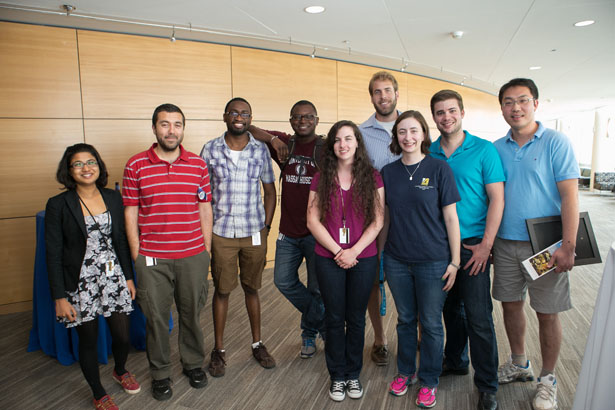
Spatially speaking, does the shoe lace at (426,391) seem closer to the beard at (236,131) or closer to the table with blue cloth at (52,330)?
the beard at (236,131)

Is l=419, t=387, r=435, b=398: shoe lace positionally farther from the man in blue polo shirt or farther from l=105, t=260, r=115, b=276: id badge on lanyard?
l=105, t=260, r=115, b=276: id badge on lanyard

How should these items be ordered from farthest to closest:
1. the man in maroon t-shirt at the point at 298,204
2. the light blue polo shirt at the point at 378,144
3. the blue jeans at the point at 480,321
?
the man in maroon t-shirt at the point at 298,204, the light blue polo shirt at the point at 378,144, the blue jeans at the point at 480,321

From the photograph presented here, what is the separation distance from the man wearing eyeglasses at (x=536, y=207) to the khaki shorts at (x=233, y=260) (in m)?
1.62

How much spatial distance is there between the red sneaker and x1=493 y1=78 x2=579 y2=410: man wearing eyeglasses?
249 cm

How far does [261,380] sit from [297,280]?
0.75 meters

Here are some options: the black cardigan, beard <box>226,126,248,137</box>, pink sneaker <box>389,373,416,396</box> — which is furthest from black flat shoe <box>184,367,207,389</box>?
beard <box>226,126,248,137</box>

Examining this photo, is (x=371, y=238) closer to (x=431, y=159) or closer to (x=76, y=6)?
(x=431, y=159)

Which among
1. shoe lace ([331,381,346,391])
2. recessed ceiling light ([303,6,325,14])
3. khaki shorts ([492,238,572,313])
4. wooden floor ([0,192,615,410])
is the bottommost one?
wooden floor ([0,192,615,410])

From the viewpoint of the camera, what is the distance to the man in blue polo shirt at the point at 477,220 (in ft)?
7.07

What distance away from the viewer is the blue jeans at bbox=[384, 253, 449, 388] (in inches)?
85.9

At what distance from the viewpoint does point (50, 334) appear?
296 centimetres

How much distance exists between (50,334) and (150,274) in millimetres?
1382

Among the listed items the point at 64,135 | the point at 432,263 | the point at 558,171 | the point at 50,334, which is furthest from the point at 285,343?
the point at 64,135

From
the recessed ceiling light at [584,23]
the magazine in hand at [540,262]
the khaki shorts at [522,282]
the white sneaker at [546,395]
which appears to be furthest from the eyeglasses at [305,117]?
the recessed ceiling light at [584,23]
